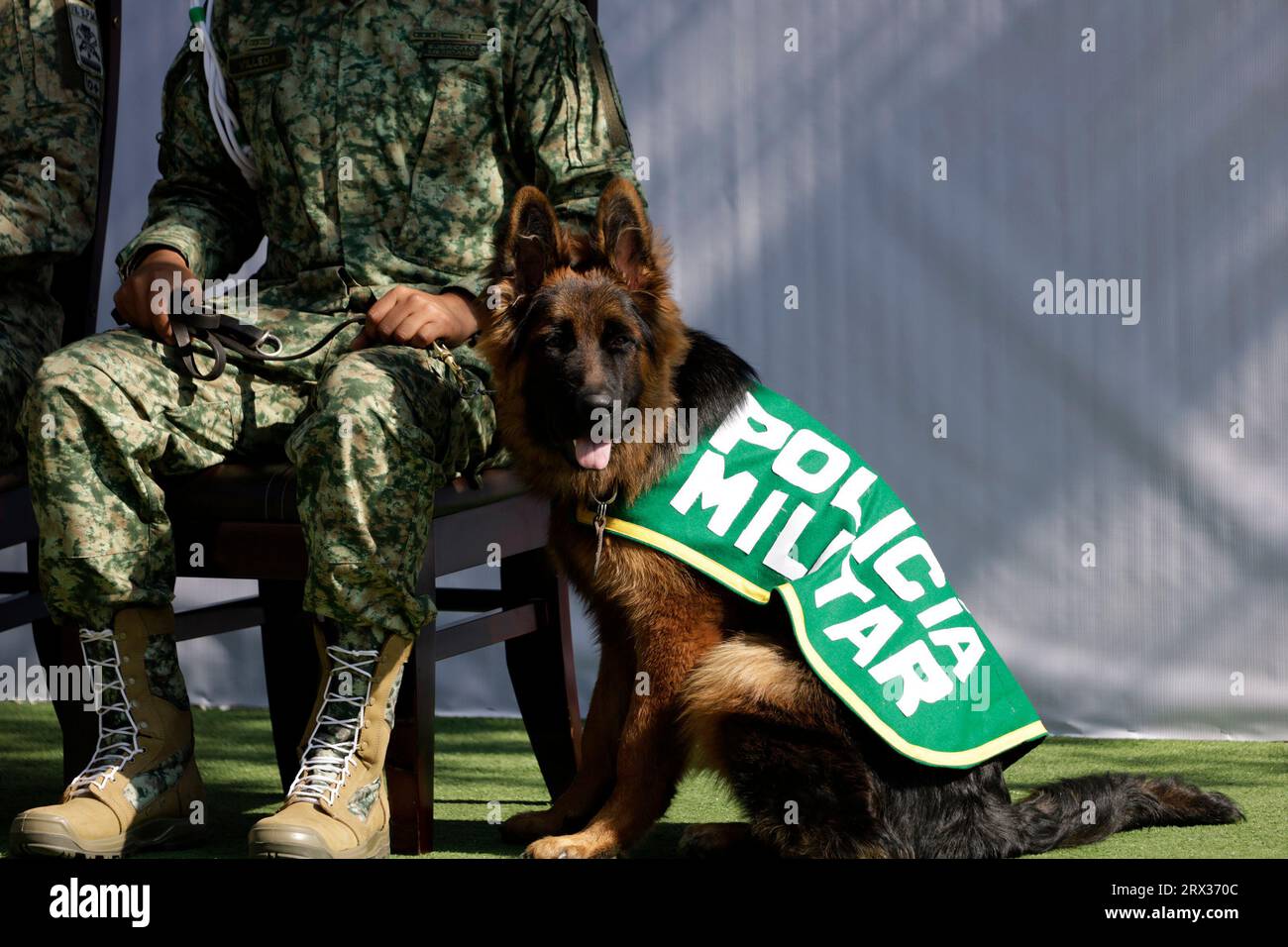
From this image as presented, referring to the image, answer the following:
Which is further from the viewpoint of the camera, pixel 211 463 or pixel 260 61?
pixel 260 61

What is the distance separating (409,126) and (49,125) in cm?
89

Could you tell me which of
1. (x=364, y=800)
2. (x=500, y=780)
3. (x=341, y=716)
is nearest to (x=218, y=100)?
(x=341, y=716)

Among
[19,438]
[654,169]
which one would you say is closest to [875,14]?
[654,169]

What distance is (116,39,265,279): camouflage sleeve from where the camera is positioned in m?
3.31

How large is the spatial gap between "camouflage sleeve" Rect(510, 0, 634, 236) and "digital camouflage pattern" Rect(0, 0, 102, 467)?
3.47ft

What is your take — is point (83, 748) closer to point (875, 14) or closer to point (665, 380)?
point (665, 380)

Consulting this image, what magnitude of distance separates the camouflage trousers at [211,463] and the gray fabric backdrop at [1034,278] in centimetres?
192

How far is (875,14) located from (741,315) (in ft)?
3.45

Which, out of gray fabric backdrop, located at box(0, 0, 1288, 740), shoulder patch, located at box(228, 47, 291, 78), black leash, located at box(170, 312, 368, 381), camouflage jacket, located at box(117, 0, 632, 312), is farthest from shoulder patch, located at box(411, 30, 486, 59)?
gray fabric backdrop, located at box(0, 0, 1288, 740)

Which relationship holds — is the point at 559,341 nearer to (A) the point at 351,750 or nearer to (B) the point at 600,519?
(B) the point at 600,519

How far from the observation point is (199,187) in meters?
3.39

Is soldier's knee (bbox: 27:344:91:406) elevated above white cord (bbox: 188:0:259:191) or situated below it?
below

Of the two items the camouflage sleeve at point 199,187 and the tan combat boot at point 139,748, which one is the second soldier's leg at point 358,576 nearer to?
the tan combat boot at point 139,748

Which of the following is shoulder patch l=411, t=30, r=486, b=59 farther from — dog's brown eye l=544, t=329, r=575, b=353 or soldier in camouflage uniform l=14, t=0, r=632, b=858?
dog's brown eye l=544, t=329, r=575, b=353
